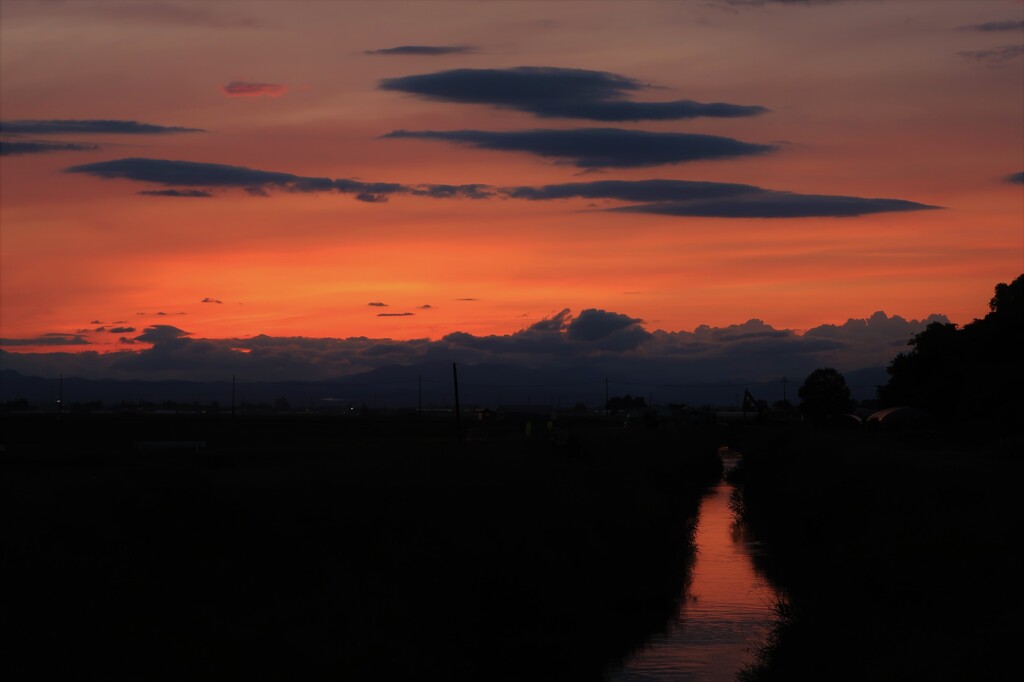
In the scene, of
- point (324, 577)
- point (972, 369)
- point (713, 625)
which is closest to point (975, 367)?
point (972, 369)

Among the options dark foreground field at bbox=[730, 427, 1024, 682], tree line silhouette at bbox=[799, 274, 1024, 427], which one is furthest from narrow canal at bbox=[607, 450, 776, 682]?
tree line silhouette at bbox=[799, 274, 1024, 427]

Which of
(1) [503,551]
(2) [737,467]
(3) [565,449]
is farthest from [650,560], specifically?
(2) [737,467]

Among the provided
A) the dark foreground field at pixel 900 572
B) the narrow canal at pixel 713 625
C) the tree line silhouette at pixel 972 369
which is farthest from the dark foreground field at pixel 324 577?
the tree line silhouette at pixel 972 369

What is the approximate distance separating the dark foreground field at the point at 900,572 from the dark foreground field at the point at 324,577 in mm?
4562

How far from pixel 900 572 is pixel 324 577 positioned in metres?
13.1

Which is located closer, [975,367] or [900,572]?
[900,572]

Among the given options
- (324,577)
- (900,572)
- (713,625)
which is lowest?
(713,625)

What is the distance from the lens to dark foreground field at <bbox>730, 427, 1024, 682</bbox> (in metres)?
19.5

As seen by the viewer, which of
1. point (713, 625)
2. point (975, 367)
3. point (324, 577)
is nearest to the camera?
point (324, 577)

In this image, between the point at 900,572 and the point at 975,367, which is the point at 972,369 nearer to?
the point at 975,367

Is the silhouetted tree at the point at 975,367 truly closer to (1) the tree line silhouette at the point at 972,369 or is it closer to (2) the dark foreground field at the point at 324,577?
(1) the tree line silhouette at the point at 972,369

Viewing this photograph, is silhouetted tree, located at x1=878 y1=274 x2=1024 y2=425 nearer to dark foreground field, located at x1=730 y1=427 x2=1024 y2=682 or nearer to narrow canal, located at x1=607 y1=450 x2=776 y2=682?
dark foreground field, located at x1=730 y1=427 x2=1024 y2=682

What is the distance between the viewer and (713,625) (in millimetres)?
30672

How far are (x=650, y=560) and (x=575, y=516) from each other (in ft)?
10.8
